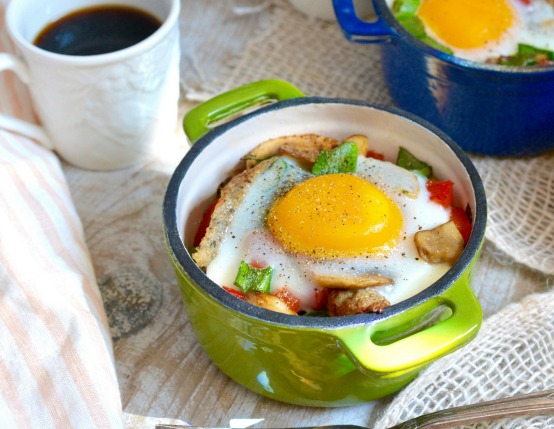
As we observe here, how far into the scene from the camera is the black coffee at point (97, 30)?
71.2 inches

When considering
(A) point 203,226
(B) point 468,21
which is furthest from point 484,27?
(A) point 203,226

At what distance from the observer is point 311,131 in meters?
1.68

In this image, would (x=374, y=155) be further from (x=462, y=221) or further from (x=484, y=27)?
(x=484, y=27)

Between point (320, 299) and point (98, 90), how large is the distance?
2.30 feet

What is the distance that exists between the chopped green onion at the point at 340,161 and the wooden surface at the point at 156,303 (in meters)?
0.40

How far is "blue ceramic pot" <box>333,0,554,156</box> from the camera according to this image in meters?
1.70

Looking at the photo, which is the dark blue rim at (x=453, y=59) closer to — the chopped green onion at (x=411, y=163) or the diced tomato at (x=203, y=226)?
the chopped green onion at (x=411, y=163)

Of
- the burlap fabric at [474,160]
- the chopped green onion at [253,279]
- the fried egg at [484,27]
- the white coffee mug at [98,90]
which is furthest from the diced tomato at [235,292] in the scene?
the fried egg at [484,27]

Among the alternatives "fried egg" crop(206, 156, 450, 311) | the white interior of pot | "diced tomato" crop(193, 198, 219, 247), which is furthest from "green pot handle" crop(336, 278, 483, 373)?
"diced tomato" crop(193, 198, 219, 247)

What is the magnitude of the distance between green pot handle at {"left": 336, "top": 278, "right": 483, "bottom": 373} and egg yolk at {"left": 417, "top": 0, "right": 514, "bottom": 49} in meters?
0.85

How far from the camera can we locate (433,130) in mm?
1565

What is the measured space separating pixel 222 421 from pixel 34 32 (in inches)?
38.7

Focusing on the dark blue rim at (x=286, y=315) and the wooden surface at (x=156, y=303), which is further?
the wooden surface at (x=156, y=303)

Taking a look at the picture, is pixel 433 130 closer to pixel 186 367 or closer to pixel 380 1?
pixel 380 1
